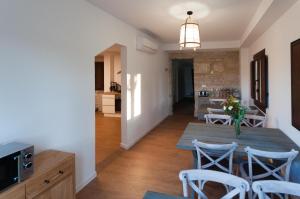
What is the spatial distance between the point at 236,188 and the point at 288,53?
2.32 metres

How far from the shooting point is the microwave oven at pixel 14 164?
154cm

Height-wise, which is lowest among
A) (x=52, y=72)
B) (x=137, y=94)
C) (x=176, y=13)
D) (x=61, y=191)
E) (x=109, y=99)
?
(x=61, y=191)

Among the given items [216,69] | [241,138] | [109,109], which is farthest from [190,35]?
[109,109]

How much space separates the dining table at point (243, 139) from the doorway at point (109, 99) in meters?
2.23

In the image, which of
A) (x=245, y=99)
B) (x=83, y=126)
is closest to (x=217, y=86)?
(x=245, y=99)

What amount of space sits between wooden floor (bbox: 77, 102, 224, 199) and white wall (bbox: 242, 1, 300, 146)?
4.39ft

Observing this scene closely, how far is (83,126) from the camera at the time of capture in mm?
3049

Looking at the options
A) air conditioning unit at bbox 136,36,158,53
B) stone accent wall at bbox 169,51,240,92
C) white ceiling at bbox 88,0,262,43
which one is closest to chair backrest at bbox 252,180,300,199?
white ceiling at bbox 88,0,262,43

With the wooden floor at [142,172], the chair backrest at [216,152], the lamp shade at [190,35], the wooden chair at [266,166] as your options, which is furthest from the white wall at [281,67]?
the wooden floor at [142,172]

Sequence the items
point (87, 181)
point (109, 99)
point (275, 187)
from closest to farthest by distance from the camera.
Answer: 1. point (275, 187)
2. point (87, 181)
3. point (109, 99)

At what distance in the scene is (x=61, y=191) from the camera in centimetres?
206

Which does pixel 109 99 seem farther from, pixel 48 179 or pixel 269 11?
pixel 48 179

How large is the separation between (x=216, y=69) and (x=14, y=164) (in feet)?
24.5

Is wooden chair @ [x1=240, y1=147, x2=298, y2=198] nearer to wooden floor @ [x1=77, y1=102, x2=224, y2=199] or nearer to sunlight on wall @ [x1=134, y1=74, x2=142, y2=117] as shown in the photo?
wooden floor @ [x1=77, y1=102, x2=224, y2=199]
